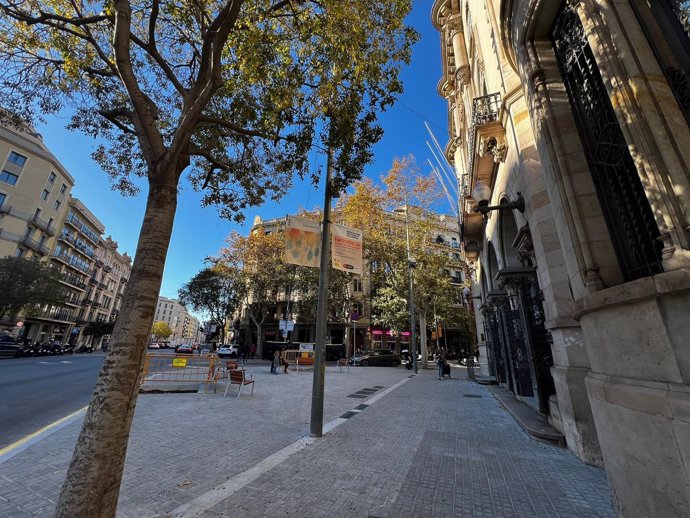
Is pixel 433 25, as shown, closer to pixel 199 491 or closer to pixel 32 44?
pixel 32 44

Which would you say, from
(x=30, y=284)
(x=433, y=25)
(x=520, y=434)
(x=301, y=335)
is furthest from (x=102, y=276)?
(x=520, y=434)

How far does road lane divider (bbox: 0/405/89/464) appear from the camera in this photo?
472cm

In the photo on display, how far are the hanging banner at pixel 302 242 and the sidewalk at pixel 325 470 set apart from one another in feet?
11.8

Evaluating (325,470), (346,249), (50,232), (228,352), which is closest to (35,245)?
(50,232)

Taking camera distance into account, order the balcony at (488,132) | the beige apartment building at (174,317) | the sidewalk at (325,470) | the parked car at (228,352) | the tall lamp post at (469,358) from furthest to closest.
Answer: the beige apartment building at (174,317) → the parked car at (228,352) → the tall lamp post at (469,358) → the balcony at (488,132) → the sidewalk at (325,470)

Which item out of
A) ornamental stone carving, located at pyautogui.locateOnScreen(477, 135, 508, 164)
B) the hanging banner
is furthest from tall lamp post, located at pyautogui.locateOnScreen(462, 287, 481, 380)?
the hanging banner

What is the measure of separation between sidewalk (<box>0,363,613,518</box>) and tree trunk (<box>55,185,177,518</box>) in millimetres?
788

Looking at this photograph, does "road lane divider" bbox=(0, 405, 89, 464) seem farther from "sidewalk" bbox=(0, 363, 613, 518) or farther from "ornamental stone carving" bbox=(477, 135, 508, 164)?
"ornamental stone carving" bbox=(477, 135, 508, 164)

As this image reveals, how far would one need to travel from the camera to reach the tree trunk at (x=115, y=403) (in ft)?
8.55

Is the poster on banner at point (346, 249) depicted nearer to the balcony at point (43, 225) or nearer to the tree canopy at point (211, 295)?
the tree canopy at point (211, 295)

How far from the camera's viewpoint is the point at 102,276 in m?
65.7

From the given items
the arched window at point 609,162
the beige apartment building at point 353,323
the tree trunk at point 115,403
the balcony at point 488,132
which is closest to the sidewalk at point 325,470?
the tree trunk at point 115,403

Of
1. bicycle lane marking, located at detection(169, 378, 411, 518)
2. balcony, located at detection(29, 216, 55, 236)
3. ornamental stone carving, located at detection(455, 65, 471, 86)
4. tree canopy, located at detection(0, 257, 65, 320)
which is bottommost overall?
bicycle lane marking, located at detection(169, 378, 411, 518)

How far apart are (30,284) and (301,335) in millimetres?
29159
